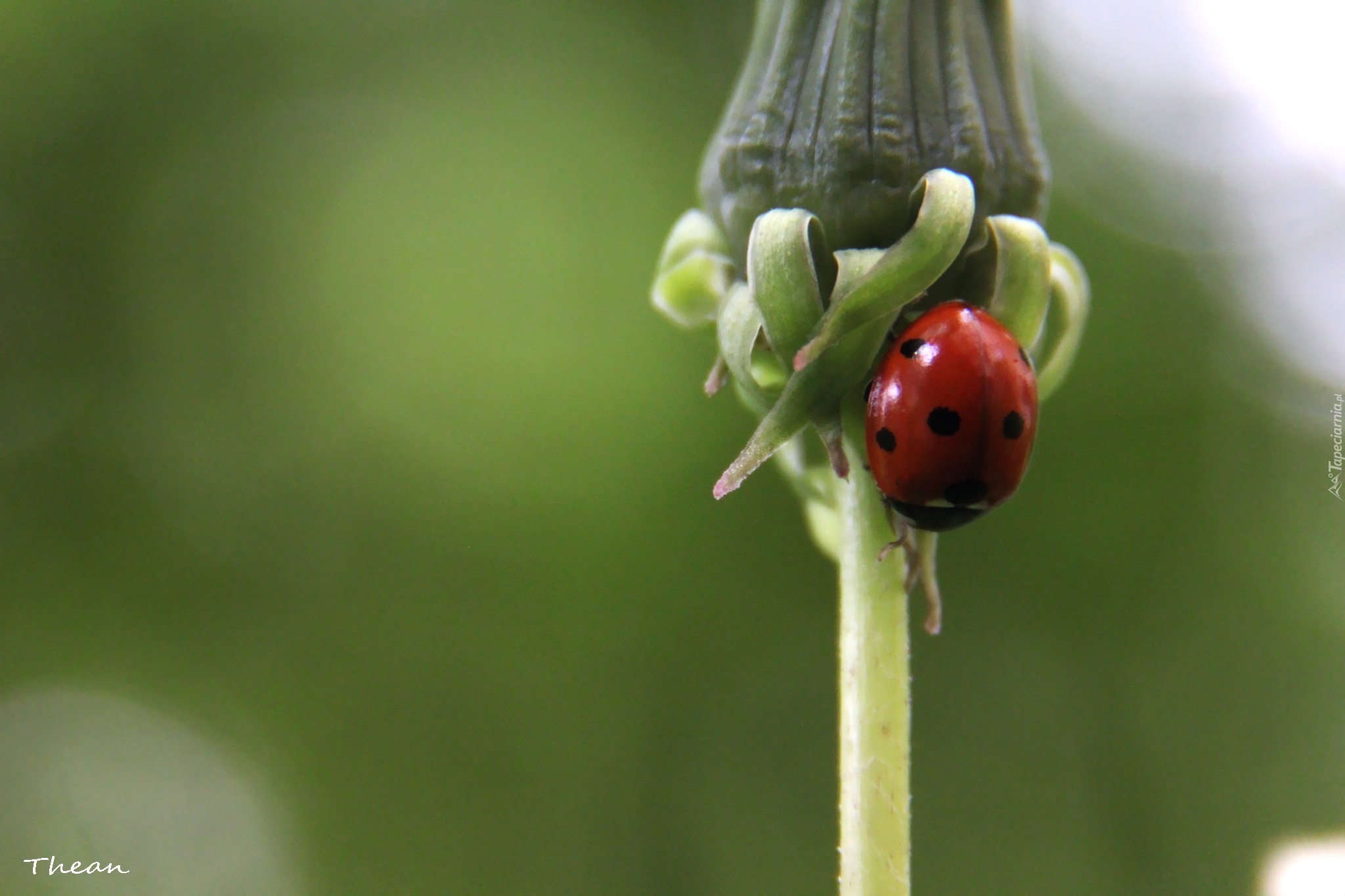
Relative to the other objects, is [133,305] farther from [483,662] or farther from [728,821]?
[728,821]

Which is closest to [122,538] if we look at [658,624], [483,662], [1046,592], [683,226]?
[483,662]

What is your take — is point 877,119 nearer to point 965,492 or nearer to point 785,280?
point 785,280

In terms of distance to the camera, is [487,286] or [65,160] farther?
[487,286]

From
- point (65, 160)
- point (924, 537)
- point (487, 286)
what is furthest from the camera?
point (487, 286)

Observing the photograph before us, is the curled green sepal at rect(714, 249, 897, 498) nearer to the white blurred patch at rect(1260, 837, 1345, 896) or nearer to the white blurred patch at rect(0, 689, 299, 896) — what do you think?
the white blurred patch at rect(1260, 837, 1345, 896)
